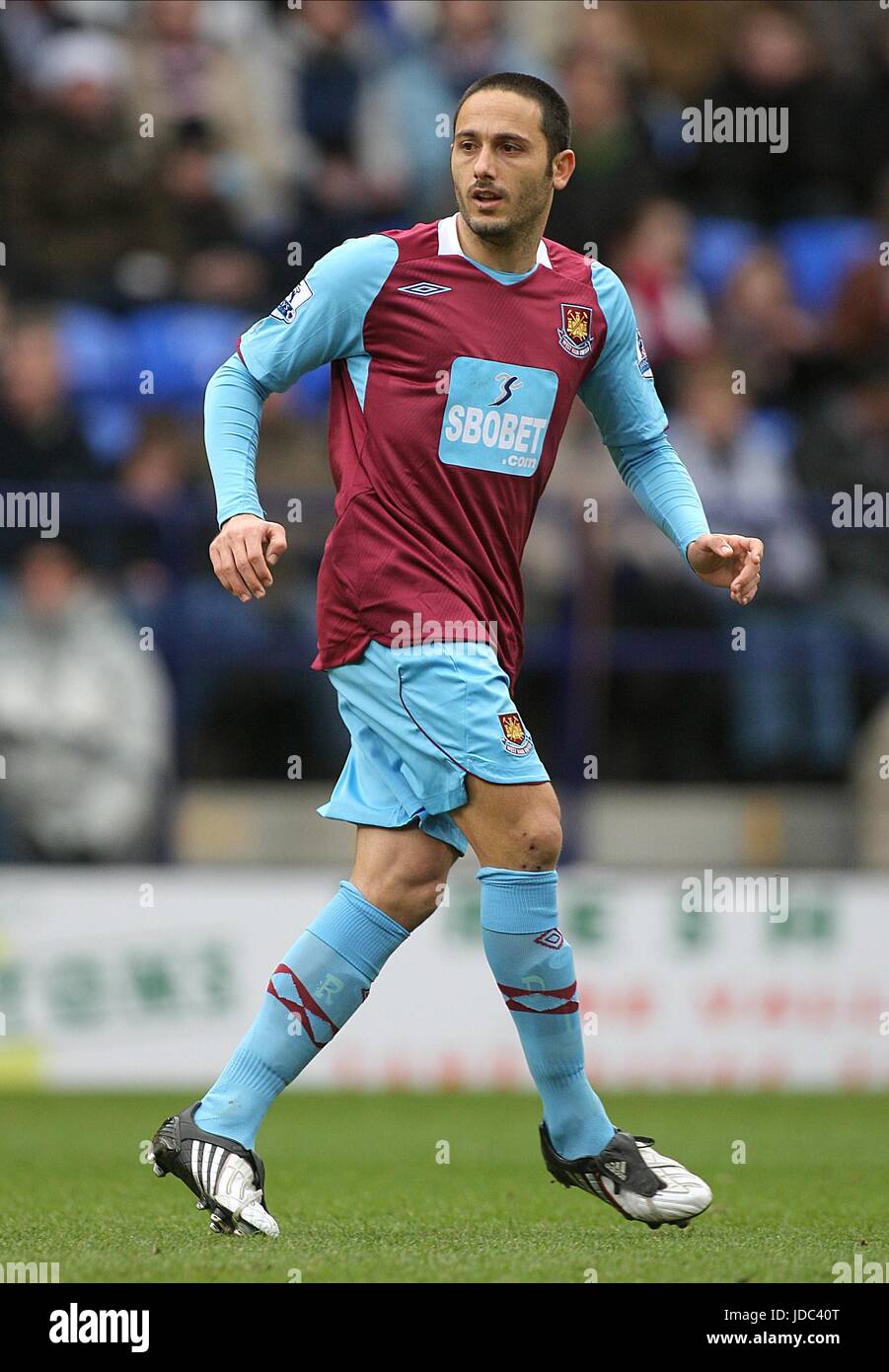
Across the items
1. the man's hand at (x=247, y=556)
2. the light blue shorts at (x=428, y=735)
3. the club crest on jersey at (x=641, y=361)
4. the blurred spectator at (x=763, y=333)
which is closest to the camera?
the man's hand at (x=247, y=556)

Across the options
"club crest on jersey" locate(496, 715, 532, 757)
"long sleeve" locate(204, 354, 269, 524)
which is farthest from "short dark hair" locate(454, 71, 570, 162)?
"club crest on jersey" locate(496, 715, 532, 757)

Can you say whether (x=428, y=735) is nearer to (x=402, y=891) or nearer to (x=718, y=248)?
(x=402, y=891)

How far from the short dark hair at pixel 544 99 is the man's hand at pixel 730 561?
0.96m

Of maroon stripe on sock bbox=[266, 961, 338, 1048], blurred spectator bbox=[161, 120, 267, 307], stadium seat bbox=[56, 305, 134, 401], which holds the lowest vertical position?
maroon stripe on sock bbox=[266, 961, 338, 1048]

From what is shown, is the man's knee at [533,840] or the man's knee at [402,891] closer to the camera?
the man's knee at [533,840]

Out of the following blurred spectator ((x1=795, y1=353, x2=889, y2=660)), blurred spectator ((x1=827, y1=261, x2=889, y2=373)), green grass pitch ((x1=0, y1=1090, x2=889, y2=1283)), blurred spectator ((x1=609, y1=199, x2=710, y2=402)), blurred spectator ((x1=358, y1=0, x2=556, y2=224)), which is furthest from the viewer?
blurred spectator ((x1=358, y1=0, x2=556, y2=224))

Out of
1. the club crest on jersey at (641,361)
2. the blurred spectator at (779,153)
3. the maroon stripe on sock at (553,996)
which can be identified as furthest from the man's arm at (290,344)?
the blurred spectator at (779,153)

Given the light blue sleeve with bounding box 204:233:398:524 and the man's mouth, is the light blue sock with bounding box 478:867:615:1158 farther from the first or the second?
the man's mouth

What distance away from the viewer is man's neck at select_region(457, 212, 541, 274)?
475 centimetres

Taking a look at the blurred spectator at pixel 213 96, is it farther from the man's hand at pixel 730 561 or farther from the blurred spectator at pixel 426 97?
the man's hand at pixel 730 561

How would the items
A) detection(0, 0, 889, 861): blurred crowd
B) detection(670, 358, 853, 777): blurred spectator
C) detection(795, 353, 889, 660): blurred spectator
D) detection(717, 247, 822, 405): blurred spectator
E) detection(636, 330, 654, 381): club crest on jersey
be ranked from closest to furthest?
detection(636, 330, 654, 381): club crest on jersey, detection(0, 0, 889, 861): blurred crowd, detection(670, 358, 853, 777): blurred spectator, detection(795, 353, 889, 660): blurred spectator, detection(717, 247, 822, 405): blurred spectator

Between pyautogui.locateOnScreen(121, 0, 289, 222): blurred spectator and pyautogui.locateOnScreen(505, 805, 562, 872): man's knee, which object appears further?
pyautogui.locateOnScreen(121, 0, 289, 222): blurred spectator

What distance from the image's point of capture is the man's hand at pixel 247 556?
14.1 feet

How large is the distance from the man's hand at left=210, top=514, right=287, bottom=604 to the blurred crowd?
560cm
